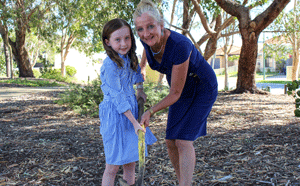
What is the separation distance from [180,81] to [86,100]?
15.8 ft

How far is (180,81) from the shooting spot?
1.97m

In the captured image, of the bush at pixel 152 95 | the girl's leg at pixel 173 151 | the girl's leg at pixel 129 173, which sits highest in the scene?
the bush at pixel 152 95

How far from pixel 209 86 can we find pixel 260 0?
23.0 feet

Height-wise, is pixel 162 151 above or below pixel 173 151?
below

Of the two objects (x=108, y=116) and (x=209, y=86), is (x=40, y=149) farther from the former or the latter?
(x=209, y=86)

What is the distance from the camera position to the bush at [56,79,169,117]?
602 centimetres

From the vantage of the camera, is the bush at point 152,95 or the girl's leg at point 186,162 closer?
the girl's leg at point 186,162

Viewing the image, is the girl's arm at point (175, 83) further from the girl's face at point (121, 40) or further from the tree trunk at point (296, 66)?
the tree trunk at point (296, 66)

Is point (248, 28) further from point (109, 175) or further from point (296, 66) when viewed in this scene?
point (296, 66)

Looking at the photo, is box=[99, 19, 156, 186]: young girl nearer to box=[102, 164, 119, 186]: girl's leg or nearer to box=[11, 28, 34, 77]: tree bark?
box=[102, 164, 119, 186]: girl's leg

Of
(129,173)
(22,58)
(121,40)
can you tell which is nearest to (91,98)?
(129,173)

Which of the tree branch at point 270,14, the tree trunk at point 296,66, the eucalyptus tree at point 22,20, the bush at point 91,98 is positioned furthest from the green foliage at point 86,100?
the tree trunk at point 296,66

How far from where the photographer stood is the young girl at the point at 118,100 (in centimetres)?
→ 202

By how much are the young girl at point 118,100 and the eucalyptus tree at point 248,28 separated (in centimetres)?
687
